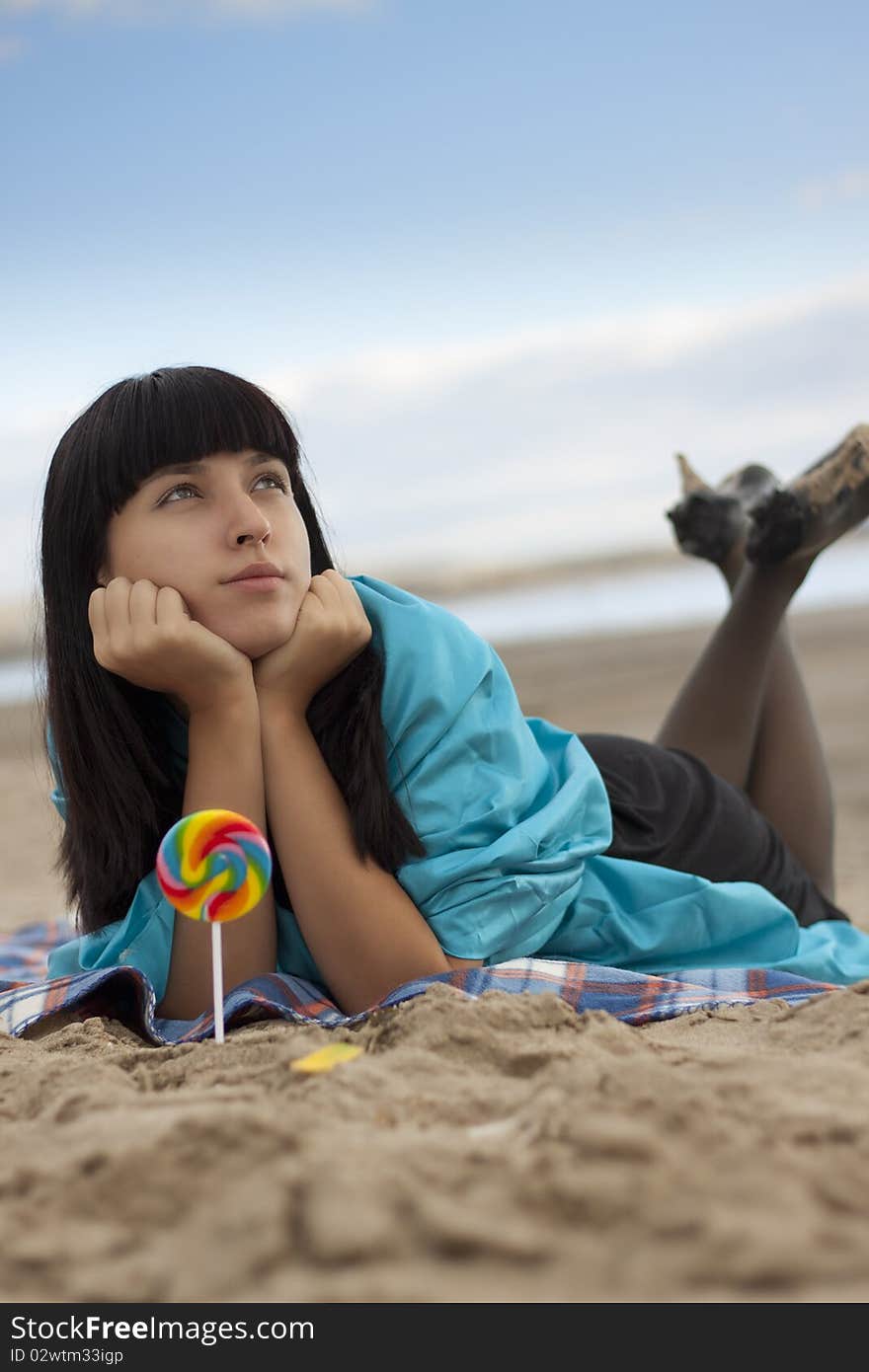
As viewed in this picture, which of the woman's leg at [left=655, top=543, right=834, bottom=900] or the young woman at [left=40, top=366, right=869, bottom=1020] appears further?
the woman's leg at [left=655, top=543, right=834, bottom=900]

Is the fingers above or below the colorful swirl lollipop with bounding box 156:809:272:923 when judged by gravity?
above

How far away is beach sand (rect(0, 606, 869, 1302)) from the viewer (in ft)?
3.82

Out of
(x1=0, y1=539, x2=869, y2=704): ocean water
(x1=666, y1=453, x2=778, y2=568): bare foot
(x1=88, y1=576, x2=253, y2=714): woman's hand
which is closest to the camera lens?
(x1=88, y1=576, x2=253, y2=714): woman's hand

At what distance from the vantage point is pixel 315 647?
249 centimetres

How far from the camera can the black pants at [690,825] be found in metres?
3.23

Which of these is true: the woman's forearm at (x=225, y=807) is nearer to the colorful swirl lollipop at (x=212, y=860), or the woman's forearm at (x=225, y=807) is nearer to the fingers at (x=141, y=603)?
the fingers at (x=141, y=603)

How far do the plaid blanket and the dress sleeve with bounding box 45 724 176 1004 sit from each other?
0.28ft

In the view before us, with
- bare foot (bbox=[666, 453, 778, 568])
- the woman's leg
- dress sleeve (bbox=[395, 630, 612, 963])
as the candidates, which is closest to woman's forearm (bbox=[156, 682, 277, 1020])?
dress sleeve (bbox=[395, 630, 612, 963])

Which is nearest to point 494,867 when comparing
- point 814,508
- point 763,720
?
point 763,720

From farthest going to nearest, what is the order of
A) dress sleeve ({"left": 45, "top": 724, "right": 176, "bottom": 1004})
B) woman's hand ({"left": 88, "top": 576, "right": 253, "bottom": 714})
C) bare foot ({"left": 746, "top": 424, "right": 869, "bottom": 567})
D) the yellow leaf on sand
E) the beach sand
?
bare foot ({"left": 746, "top": 424, "right": 869, "bottom": 567})
dress sleeve ({"left": 45, "top": 724, "right": 176, "bottom": 1004})
woman's hand ({"left": 88, "top": 576, "right": 253, "bottom": 714})
the yellow leaf on sand
the beach sand

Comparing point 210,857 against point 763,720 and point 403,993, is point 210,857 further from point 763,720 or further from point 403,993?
point 763,720

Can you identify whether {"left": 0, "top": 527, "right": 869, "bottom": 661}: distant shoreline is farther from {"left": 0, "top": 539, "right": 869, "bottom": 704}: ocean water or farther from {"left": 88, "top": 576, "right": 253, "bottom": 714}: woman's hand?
{"left": 88, "top": 576, "right": 253, "bottom": 714}: woman's hand

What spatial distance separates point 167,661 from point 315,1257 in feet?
4.48

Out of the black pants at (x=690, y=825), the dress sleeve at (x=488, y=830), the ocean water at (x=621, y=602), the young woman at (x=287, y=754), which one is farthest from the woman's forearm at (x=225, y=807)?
the ocean water at (x=621, y=602)
